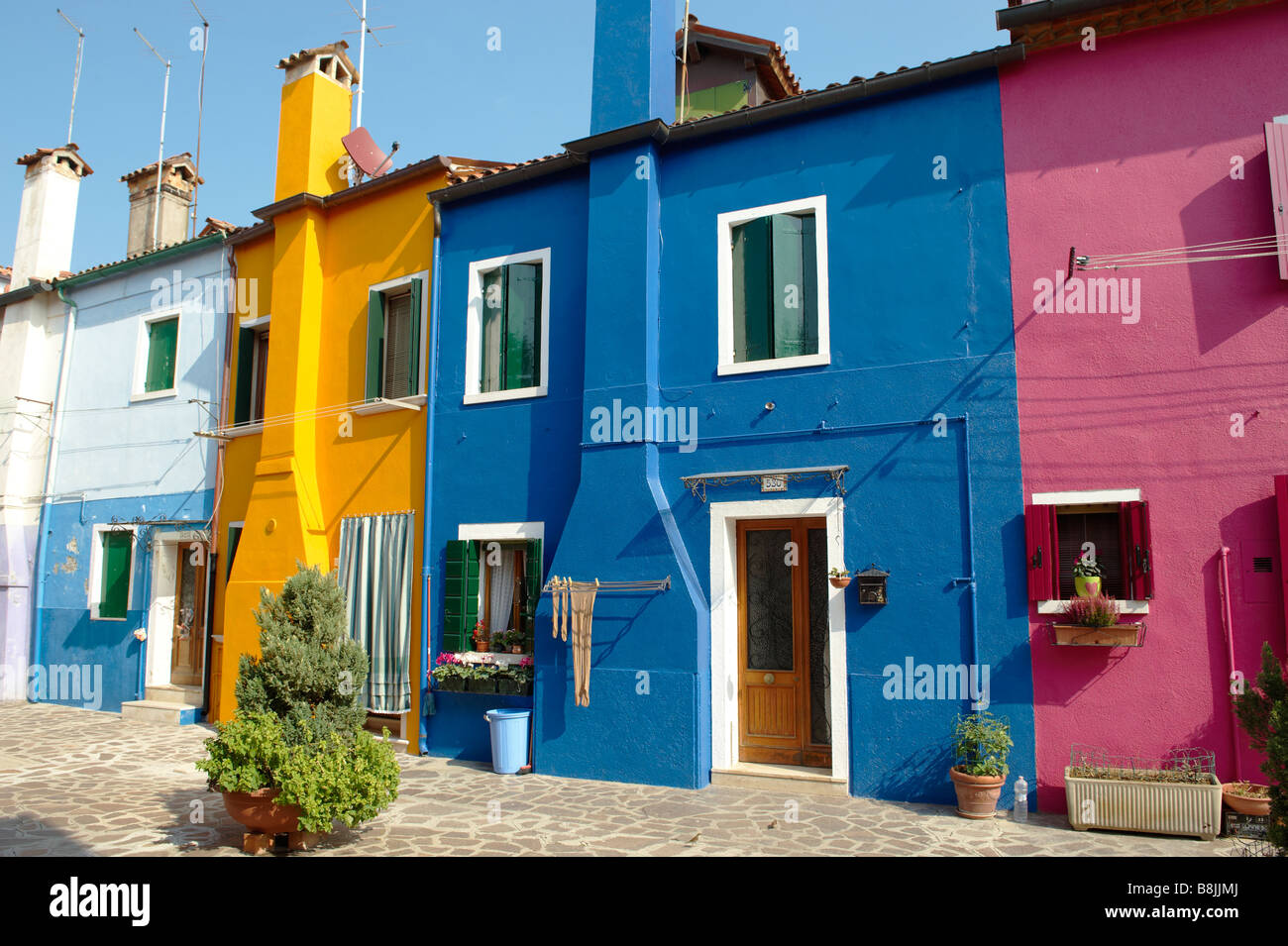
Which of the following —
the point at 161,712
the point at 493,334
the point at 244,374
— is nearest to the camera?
the point at 493,334

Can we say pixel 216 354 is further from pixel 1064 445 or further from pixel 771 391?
pixel 1064 445

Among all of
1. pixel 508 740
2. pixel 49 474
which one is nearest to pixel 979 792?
pixel 508 740

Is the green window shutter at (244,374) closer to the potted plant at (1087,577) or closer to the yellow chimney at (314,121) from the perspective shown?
the yellow chimney at (314,121)

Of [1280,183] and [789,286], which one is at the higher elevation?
[1280,183]

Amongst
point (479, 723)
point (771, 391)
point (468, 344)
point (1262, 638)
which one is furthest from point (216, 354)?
point (1262, 638)

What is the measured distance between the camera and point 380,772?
687cm

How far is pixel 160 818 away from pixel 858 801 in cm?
612

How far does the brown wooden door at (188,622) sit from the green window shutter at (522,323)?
253 inches

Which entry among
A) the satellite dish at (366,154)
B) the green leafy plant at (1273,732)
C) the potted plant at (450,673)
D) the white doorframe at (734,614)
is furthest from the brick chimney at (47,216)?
the green leafy plant at (1273,732)

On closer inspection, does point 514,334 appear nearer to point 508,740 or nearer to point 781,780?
point 508,740

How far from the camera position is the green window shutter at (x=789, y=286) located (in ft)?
30.5

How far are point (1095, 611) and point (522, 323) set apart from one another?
6.92 m

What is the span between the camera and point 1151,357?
7777 millimetres

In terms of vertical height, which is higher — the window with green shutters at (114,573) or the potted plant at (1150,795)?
the window with green shutters at (114,573)
